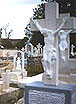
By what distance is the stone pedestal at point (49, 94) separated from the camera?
481cm

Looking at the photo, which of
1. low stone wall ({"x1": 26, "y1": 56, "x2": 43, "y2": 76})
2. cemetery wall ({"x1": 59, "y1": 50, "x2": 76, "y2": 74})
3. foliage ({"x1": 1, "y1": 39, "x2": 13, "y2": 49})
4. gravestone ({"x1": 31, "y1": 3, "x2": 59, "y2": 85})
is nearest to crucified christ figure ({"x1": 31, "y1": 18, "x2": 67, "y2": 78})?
gravestone ({"x1": 31, "y1": 3, "x2": 59, "y2": 85})

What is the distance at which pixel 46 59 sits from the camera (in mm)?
5105

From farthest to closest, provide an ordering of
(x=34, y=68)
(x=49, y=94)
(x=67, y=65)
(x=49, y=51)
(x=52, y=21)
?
(x=34, y=68) < (x=67, y=65) < (x=52, y=21) < (x=49, y=51) < (x=49, y=94)

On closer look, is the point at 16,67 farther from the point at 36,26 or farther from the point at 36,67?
the point at 36,26

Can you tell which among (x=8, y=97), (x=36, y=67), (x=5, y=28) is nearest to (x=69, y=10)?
(x=36, y=67)

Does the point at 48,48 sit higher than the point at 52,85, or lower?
higher

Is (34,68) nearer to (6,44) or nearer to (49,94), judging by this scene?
(49,94)

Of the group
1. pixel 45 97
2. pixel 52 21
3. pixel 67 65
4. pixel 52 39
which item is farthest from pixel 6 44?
pixel 45 97

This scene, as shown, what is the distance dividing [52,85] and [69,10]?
1711 centimetres

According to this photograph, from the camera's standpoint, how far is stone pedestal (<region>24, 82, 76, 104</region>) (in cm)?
481

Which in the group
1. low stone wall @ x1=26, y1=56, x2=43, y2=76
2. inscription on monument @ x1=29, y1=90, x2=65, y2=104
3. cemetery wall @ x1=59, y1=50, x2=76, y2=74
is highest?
cemetery wall @ x1=59, y1=50, x2=76, y2=74

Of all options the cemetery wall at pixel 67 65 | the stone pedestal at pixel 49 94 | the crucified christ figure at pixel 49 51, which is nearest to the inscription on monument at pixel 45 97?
the stone pedestal at pixel 49 94

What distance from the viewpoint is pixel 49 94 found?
498 cm

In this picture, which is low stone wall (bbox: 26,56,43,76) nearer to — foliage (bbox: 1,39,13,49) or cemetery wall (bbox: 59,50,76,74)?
cemetery wall (bbox: 59,50,76,74)
